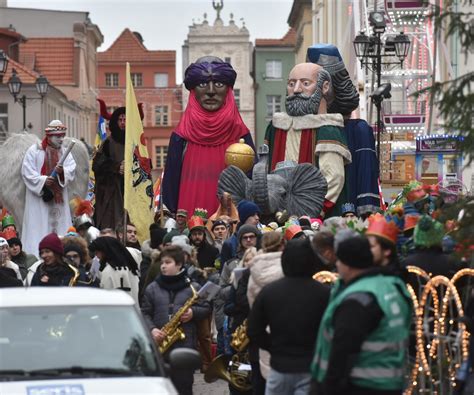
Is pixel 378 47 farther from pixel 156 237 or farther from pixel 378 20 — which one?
pixel 156 237

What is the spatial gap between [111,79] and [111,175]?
4258 inches

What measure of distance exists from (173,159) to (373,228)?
1331cm

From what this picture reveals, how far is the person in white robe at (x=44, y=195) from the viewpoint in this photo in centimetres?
2003

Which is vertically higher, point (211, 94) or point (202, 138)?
point (211, 94)

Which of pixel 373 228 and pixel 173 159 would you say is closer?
pixel 373 228

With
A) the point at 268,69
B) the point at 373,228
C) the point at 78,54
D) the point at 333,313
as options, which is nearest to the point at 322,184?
the point at 373,228

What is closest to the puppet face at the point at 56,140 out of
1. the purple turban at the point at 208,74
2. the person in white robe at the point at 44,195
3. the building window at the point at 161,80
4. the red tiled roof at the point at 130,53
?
the person in white robe at the point at 44,195

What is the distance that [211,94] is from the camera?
2236cm

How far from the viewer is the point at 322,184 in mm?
20328

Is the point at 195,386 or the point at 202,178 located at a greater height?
the point at 202,178

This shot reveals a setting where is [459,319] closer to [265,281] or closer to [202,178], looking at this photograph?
[265,281]

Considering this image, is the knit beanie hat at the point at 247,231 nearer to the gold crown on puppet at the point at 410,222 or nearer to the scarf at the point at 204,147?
the gold crown on puppet at the point at 410,222

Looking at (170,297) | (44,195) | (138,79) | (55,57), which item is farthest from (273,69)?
(170,297)

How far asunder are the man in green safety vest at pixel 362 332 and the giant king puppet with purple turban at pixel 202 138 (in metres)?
13.8
